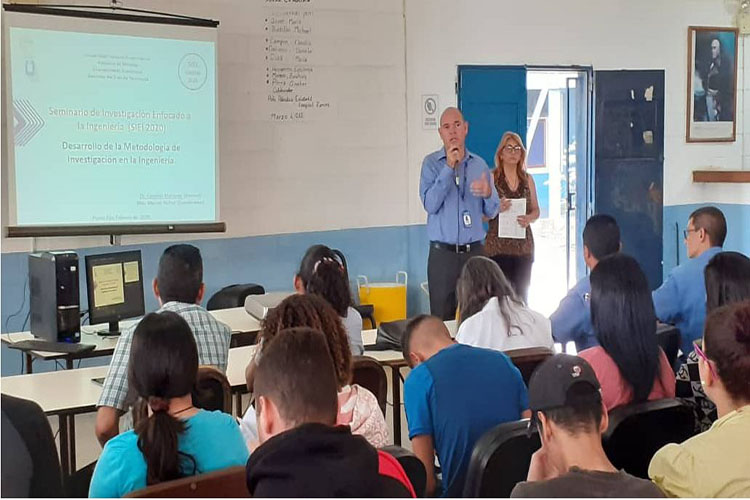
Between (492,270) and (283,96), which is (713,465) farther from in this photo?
(283,96)

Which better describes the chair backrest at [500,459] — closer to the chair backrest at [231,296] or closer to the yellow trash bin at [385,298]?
the chair backrest at [231,296]

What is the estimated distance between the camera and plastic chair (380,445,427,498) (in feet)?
7.14

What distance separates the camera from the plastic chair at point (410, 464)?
7.14 ft

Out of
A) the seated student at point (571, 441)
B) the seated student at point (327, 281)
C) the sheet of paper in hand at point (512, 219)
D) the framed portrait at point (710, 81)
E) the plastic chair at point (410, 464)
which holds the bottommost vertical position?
the plastic chair at point (410, 464)

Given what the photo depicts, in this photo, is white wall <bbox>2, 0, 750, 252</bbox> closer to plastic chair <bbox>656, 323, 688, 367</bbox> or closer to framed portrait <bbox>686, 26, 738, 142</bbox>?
framed portrait <bbox>686, 26, 738, 142</bbox>

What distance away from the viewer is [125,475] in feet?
6.64

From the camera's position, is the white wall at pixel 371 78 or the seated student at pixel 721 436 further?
the white wall at pixel 371 78

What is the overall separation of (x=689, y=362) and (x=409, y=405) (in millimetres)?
1126

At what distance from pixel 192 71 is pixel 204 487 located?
169 inches

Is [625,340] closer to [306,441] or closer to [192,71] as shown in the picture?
[306,441]

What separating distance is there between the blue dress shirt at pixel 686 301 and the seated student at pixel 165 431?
7.85 ft

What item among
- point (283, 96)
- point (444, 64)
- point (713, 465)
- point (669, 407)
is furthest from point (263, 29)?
point (713, 465)

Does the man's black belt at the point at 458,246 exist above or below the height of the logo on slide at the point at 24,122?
below

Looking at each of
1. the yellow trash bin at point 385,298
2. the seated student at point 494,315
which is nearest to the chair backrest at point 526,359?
the seated student at point 494,315
